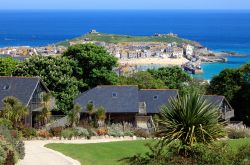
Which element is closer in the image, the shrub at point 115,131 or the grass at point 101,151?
the grass at point 101,151

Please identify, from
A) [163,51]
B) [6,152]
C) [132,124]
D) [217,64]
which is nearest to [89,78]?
[132,124]

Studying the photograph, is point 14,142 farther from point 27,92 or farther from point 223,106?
point 223,106

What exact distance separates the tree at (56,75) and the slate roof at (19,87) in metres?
5.18

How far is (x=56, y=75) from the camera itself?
44.1 meters

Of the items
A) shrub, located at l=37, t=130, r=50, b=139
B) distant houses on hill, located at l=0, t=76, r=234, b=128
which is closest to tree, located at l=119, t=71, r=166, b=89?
distant houses on hill, located at l=0, t=76, r=234, b=128

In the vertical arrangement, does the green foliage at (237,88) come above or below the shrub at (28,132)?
above

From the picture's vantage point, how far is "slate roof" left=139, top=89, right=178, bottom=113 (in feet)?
139

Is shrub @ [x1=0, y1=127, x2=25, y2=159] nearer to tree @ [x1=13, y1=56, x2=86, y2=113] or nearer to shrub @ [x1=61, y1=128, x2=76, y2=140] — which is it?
shrub @ [x1=61, y1=128, x2=76, y2=140]

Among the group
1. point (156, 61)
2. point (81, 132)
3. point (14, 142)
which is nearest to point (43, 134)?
point (81, 132)

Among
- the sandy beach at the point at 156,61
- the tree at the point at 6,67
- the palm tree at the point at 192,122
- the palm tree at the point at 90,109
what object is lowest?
the palm tree at the point at 192,122

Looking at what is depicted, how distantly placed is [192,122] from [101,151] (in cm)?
525

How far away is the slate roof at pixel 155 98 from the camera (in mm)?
42219

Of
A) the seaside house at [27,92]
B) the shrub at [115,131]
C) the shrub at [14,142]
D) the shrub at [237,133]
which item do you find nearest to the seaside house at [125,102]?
the seaside house at [27,92]

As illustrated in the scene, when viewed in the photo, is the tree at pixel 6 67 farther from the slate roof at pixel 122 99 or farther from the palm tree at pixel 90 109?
the palm tree at pixel 90 109
